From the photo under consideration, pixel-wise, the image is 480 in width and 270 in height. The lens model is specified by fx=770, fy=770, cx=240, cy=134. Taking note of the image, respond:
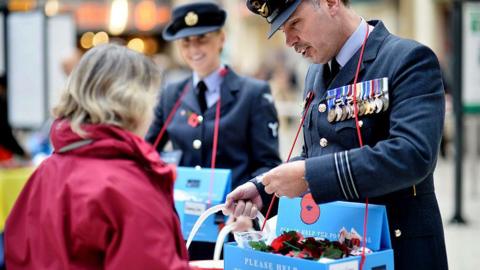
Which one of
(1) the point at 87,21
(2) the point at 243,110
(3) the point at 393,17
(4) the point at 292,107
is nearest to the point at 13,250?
(2) the point at 243,110

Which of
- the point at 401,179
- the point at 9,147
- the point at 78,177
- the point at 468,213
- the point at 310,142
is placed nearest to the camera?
the point at 78,177

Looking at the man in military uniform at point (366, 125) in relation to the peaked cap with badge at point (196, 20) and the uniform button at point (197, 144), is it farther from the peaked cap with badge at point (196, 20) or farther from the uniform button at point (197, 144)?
the peaked cap with badge at point (196, 20)

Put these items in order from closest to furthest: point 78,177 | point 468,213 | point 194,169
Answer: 1. point 78,177
2. point 194,169
3. point 468,213

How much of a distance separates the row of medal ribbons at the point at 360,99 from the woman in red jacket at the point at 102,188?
66 centimetres

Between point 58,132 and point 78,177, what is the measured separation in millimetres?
185

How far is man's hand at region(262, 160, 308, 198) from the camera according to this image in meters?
2.41

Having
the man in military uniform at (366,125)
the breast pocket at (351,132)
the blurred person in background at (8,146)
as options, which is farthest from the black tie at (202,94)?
the blurred person in background at (8,146)

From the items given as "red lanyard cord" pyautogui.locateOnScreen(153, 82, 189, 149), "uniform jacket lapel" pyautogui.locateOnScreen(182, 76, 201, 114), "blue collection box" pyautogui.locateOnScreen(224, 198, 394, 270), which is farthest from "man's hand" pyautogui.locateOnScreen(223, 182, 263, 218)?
"red lanyard cord" pyautogui.locateOnScreen(153, 82, 189, 149)

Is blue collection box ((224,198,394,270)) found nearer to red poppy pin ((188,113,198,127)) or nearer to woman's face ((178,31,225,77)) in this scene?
red poppy pin ((188,113,198,127))

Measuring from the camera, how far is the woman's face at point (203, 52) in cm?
414

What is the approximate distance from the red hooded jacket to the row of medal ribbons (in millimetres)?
678

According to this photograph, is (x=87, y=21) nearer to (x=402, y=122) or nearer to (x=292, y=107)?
(x=292, y=107)

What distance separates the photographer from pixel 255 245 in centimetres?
248

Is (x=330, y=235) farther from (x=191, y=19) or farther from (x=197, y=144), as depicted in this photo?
(x=191, y=19)
